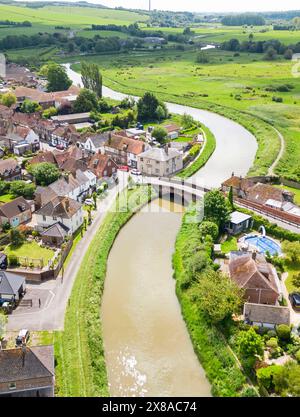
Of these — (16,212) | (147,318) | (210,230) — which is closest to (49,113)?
(16,212)

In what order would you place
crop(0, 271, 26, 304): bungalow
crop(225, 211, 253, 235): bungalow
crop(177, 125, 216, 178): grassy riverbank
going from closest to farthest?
1. crop(0, 271, 26, 304): bungalow
2. crop(225, 211, 253, 235): bungalow
3. crop(177, 125, 216, 178): grassy riverbank

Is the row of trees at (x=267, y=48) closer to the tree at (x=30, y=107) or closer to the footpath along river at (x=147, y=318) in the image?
the tree at (x=30, y=107)

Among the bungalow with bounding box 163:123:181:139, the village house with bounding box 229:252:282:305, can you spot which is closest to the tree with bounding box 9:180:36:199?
the village house with bounding box 229:252:282:305

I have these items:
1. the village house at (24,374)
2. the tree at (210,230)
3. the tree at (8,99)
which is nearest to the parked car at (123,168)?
the tree at (210,230)

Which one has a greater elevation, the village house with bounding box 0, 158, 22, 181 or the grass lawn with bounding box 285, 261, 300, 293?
the village house with bounding box 0, 158, 22, 181

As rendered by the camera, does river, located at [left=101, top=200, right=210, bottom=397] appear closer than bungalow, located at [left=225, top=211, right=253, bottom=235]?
Yes

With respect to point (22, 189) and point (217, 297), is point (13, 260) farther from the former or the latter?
point (217, 297)

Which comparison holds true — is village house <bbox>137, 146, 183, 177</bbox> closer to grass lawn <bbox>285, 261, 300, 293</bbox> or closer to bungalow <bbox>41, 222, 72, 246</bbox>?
bungalow <bbox>41, 222, 72, 246</bbox>

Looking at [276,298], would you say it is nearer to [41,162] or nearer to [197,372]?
[197,372]
